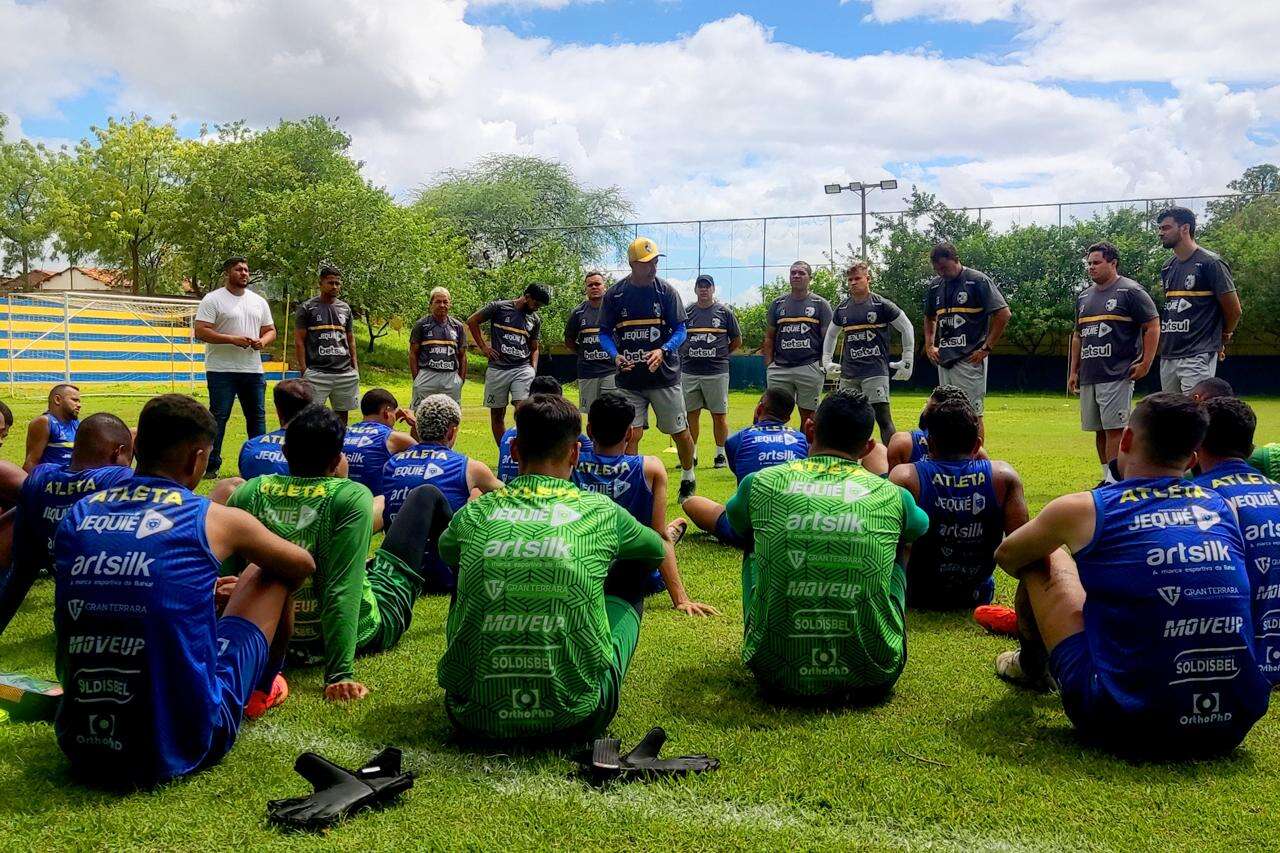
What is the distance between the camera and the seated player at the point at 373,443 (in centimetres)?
706

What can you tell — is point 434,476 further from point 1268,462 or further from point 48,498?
point 1268,462

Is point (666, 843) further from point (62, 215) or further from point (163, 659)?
point (62, 215)

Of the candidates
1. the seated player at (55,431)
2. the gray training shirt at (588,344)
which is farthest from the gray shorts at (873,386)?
the seated player at (55,431)

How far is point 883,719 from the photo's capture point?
13.8ft

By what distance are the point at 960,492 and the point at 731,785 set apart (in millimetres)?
2686

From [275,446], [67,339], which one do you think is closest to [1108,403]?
[275,446]

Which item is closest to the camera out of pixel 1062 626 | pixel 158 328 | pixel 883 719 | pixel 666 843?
pixel 666 843

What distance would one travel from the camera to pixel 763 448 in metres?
7.50

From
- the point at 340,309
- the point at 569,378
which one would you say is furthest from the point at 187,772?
the point at 569,378

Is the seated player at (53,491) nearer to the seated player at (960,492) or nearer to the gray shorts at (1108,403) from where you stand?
the seated player at (960,492)

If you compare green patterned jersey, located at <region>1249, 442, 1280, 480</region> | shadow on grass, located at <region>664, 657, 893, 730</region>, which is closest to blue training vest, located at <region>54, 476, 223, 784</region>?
shadow on grass, located at <region>664, 657, 893, 730</region>

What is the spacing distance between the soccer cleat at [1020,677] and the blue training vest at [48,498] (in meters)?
4.16

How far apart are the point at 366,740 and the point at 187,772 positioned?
68 centimetres

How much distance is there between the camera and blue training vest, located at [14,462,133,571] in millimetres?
4625
